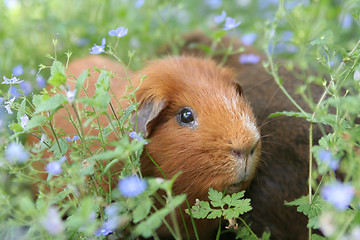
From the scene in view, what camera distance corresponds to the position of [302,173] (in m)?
2.84

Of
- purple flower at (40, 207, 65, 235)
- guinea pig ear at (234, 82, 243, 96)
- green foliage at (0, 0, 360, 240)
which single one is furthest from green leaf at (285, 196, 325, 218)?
purple flower at (40, 207, 65, 235)

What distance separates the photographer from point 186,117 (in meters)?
2.34

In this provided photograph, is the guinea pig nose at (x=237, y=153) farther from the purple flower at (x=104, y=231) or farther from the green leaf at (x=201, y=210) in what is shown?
the purple flower at (x=104, y=231)

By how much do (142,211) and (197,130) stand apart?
2.36 ft

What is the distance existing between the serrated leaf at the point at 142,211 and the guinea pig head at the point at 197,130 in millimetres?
548

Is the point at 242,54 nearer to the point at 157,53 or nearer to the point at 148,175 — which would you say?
the point at 157,53

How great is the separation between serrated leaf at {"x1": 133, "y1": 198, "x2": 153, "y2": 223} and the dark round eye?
0.72m

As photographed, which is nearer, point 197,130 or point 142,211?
point 142,211

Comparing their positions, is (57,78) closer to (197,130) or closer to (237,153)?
(197,130)

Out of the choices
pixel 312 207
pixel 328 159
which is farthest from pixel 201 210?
pixel 328 159

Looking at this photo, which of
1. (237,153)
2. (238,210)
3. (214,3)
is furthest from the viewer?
(214,3)

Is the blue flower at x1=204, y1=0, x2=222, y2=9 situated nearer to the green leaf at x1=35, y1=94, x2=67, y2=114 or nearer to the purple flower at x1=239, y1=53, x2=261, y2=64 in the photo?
the purple flower at x1=239, y1=53, x2=261, y2=64

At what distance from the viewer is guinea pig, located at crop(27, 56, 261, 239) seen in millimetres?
2137

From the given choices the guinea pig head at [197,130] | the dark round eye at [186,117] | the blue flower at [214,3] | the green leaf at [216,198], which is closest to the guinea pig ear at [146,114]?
the guinea pig head at [197,130]
